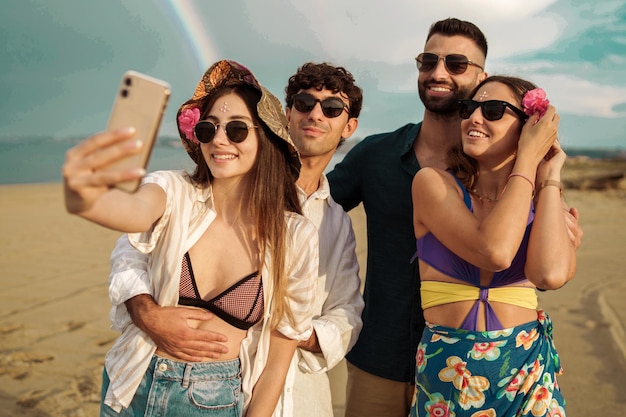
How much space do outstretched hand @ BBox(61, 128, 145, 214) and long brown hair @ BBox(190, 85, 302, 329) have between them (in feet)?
3.86

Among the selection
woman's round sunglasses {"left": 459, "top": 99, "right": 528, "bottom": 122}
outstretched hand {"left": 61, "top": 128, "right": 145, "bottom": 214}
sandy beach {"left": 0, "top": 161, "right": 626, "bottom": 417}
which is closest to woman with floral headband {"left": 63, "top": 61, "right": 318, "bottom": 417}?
outstretched hand {"left": 61, "top": 128, "right": 145, "bottom": 214}

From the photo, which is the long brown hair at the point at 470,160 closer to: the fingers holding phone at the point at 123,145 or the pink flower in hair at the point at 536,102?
the pink flower in hair at the point at 536,102

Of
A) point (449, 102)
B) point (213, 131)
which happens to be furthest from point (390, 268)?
point (213, 131)

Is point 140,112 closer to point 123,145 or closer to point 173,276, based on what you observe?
point 123,145

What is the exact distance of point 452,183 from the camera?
2.76 metres

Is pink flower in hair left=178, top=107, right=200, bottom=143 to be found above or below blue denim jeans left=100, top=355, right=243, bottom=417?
above

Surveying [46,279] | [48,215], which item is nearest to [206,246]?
[46,279]

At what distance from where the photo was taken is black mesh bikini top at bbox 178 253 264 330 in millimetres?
2612

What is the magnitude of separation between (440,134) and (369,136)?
1.88ft

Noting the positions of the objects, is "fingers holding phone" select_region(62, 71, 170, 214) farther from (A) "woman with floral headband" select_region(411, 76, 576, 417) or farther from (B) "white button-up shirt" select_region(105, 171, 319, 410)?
(A) "woman with floral headband" select_region(411, 76, 576, 417)

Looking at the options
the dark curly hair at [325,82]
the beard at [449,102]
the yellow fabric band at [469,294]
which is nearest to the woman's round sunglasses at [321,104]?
the dark curly hair at [325,82]

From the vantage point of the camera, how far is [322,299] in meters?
3.24

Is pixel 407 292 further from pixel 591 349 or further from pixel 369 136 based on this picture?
pixel 591 349

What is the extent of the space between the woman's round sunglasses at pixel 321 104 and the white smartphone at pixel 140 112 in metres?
2.06
